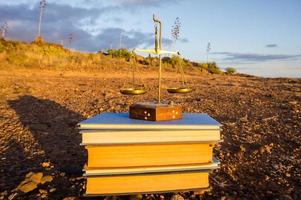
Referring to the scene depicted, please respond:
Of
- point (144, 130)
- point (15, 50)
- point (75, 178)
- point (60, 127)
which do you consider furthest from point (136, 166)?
point (15, 50)

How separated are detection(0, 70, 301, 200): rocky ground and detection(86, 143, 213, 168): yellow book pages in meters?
0.33

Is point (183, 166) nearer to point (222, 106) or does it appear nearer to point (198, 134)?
point (198, 134)

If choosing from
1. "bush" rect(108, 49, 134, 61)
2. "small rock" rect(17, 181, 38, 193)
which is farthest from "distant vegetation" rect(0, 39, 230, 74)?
"small rock" rect(17, 181, 38, 193)

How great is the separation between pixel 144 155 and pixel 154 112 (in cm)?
40

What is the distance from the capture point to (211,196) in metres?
3.52

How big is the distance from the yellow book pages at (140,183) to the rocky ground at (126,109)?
0.10 meters

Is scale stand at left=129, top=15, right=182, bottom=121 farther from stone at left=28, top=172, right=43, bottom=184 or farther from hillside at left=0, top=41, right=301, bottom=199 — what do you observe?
stone at left=28, top=172, right=43, bottom=184

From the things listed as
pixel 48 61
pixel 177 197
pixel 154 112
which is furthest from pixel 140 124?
pixel 48 61

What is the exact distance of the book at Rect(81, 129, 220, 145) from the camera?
129 inches

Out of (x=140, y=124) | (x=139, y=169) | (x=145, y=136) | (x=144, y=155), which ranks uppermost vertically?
(x=140, y=124)

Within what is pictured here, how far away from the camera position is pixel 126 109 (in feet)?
26.2

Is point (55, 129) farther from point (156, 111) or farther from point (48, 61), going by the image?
point (48, 61)

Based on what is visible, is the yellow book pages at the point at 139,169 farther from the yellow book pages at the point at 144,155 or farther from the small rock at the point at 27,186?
the small rock at the point at 27,186

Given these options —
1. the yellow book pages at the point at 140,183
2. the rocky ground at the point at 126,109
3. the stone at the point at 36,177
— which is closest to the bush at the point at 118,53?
the rocky ground at the point at 126,109
